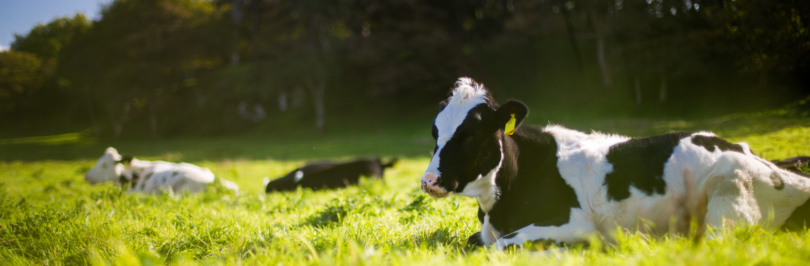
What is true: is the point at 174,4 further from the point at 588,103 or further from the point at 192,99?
the point at 588,103

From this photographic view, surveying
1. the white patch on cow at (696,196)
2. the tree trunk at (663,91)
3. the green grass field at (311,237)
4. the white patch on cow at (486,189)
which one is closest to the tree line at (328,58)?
the tree trunk at (663,91)

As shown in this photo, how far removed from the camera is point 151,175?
8469 mm

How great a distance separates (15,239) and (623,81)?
1076 inches

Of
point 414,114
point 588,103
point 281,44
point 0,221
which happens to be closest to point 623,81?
point 588,103

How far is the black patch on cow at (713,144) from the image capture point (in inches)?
116

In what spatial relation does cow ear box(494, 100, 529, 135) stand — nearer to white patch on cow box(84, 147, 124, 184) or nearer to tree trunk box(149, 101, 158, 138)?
white patch on cow box(84, 147, 124, 184)

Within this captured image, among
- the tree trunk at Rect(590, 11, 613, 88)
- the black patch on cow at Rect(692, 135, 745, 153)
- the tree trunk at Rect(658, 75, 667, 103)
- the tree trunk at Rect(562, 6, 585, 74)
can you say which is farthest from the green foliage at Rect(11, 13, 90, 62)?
the tree trunk at Rect(658, 75, 667, 103)

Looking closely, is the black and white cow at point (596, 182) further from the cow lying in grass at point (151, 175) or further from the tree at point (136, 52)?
the tree at point (136, 52)

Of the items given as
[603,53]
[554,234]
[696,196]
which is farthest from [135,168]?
[603,53]

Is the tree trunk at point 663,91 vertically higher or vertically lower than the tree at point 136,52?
lower

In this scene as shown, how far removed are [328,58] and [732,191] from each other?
28941mm

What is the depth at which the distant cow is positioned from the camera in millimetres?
8141

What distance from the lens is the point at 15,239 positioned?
355 cm

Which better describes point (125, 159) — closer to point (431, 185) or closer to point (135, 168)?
point (135, 168)
